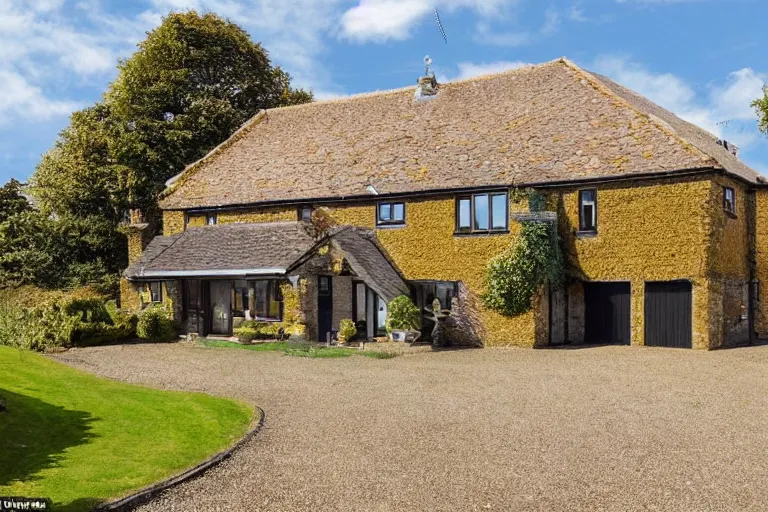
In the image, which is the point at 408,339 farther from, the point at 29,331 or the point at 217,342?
the point at 29,331

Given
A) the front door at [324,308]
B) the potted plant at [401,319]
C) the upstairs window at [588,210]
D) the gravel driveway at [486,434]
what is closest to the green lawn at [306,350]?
the potted plant at [401,319]

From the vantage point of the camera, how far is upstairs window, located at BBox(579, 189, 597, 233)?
22391 millimetres

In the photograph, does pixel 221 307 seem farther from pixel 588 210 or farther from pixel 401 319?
pixel 588 210

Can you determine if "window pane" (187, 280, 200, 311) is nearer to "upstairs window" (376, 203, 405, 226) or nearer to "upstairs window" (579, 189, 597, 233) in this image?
"upstairs window" (376, 203, 405, 226)

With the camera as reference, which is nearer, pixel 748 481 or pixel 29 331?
pixel 748 481

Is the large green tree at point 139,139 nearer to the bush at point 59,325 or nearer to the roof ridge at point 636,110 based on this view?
the bush at point 59,325

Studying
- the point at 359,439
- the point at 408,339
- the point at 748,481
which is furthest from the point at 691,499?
the point at 408,339

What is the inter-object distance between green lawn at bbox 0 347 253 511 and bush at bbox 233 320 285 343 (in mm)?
8103

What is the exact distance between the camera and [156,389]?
47.3ft

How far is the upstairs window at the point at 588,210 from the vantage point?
22.4 m

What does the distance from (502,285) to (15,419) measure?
1551cm

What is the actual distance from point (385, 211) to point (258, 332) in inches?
264

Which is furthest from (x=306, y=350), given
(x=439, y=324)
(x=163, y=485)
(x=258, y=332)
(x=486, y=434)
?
(x=163, y=485)

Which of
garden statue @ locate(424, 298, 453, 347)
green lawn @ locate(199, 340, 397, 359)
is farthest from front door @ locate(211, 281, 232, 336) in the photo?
garden statue @ locate(424, 298, 453, 347)
